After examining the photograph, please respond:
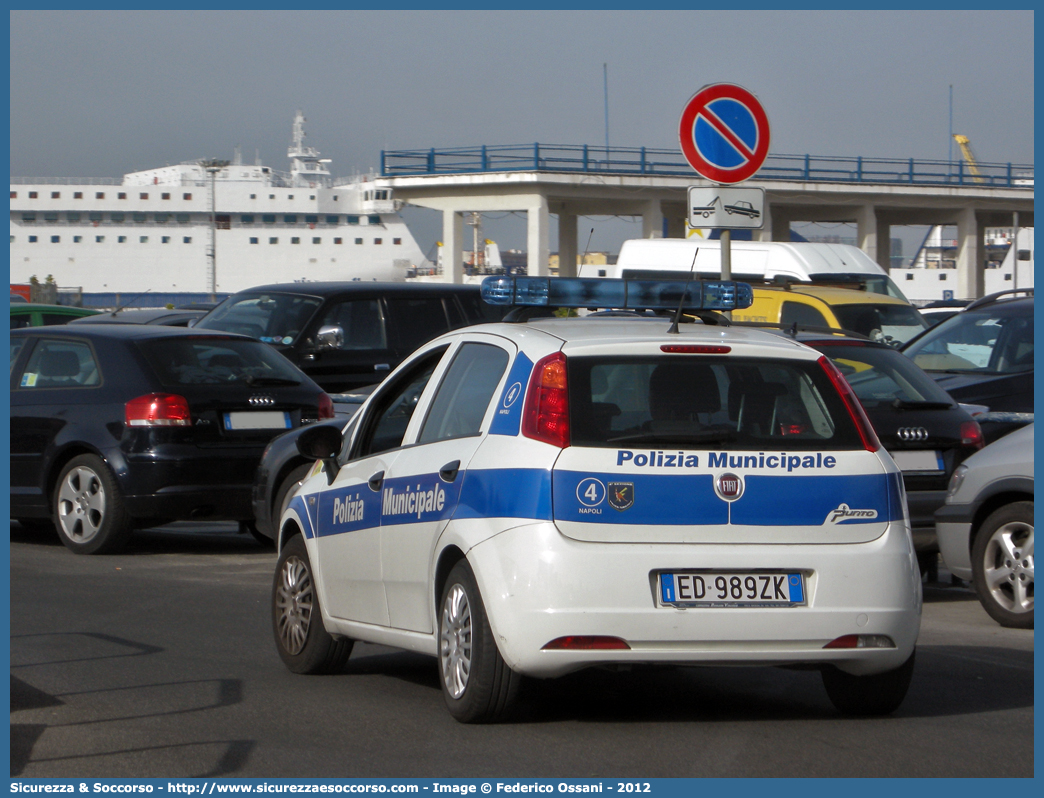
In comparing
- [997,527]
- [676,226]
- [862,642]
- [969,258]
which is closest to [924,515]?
[997,527]

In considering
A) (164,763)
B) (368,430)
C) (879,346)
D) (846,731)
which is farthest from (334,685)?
(879,346)

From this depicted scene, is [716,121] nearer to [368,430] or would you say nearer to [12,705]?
[368,430]

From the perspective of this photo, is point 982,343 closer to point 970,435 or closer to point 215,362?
point 970,435

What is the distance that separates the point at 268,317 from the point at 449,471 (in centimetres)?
990

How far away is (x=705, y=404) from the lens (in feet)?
16.0

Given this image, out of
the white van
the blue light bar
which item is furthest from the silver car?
the white van

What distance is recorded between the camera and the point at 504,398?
4961 mm

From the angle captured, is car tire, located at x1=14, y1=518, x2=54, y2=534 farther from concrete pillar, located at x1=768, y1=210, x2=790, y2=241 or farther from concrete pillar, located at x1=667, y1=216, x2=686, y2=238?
concrete pillar, located at x1=768, y1=210, x2=790, y2=241

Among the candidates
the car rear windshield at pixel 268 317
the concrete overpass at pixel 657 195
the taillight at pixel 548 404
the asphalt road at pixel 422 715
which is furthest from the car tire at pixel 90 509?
the concrete overpass at pixel 657 195

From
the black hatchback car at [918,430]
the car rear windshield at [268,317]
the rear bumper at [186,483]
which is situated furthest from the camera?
the car rear windshield at [268,317]

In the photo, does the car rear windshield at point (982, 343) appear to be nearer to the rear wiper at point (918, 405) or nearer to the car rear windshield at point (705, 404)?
the rear wiper at point (918, 405)

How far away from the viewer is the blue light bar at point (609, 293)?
19.1 ft

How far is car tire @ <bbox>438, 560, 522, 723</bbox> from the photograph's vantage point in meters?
4.79

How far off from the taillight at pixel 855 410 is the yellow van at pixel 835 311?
971cm
